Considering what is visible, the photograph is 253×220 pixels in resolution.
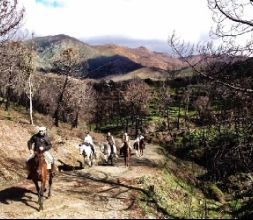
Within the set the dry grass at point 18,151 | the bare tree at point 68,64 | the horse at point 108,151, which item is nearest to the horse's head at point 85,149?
the horse at point 108,151

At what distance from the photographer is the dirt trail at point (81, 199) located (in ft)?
62.0

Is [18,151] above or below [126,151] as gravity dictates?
below

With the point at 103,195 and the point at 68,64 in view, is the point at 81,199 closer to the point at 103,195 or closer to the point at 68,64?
the point at 103,195

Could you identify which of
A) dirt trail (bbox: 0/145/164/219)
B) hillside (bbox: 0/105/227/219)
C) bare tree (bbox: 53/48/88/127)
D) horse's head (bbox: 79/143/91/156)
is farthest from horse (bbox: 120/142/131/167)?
bare tree (bbox: 53/48/88/127)

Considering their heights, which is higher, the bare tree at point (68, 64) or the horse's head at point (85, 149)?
the bare tree at point (68, 64)

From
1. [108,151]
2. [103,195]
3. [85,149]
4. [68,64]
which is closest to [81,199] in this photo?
[103,195]

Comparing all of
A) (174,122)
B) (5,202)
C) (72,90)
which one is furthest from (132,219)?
(174,122)

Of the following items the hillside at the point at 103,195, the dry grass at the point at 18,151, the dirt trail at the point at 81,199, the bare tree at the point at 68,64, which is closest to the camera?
the dirt trail at the point at 81,199

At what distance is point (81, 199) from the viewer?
2125cm

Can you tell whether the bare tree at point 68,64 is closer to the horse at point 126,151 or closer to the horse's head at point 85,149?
the horse's head at point 85,149

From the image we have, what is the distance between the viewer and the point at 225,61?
644 inches

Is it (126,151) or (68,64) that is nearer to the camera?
(126,151)

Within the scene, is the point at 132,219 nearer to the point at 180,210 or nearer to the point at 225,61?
the point at 180,210

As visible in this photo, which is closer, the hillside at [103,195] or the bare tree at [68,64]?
the hillside at [103,195]
